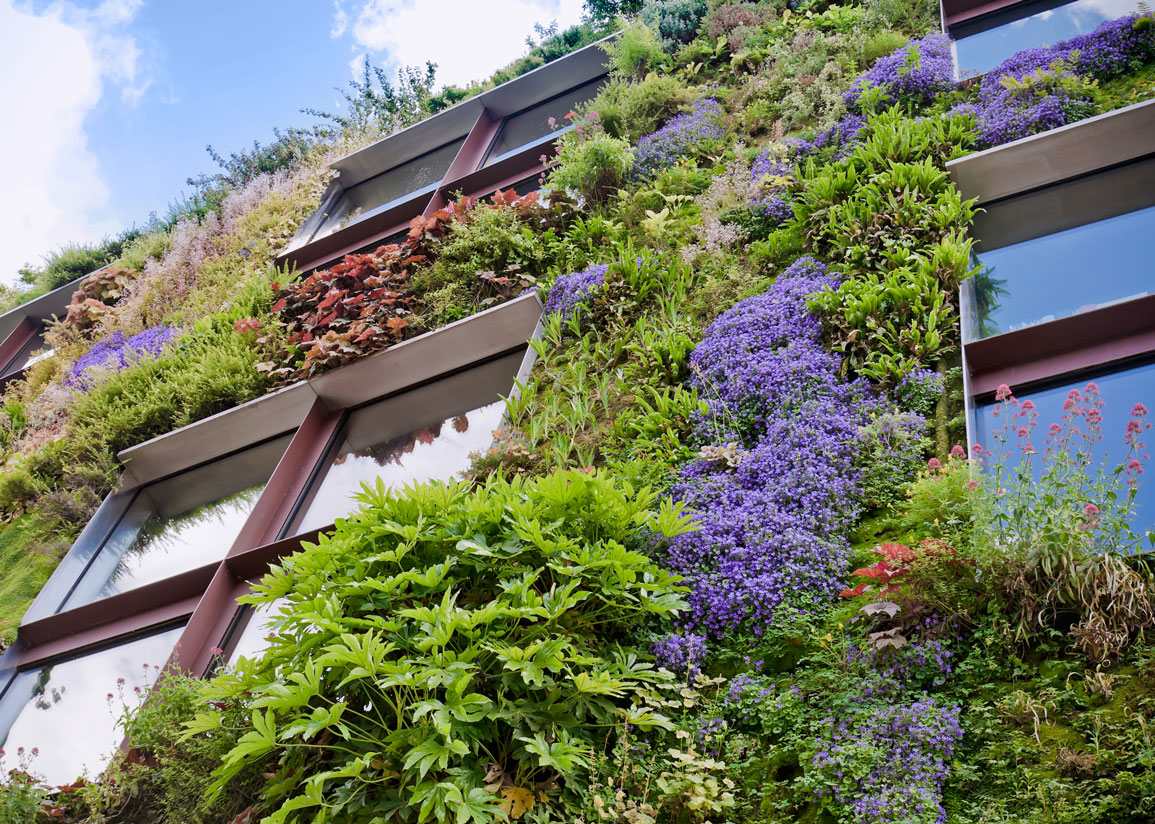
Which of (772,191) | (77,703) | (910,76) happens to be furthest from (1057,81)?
(77,703)

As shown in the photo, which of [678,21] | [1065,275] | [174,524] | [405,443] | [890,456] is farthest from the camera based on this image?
[678,21]

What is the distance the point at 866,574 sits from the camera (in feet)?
12.5

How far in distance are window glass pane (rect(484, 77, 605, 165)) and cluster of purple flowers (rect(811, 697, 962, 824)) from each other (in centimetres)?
1014

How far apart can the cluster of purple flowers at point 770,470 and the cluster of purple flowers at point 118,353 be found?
679 centimetres

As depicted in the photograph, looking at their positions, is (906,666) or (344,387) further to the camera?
(344,387)

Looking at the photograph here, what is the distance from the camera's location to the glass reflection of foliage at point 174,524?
24.5ft

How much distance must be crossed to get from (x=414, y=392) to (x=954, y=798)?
19.6ft

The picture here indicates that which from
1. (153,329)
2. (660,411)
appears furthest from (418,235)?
(660,411)

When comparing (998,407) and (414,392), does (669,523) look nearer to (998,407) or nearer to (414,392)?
(998,407)

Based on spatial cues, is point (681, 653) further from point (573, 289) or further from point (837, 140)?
point (837, 140)

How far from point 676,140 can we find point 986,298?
169 inches

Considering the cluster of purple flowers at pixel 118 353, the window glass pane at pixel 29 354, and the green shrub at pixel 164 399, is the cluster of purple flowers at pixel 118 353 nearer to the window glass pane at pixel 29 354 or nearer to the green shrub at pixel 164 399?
the green shrub at pixel 164 399

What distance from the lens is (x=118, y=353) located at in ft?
31.9

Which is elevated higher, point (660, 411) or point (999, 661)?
point (660, 411)
